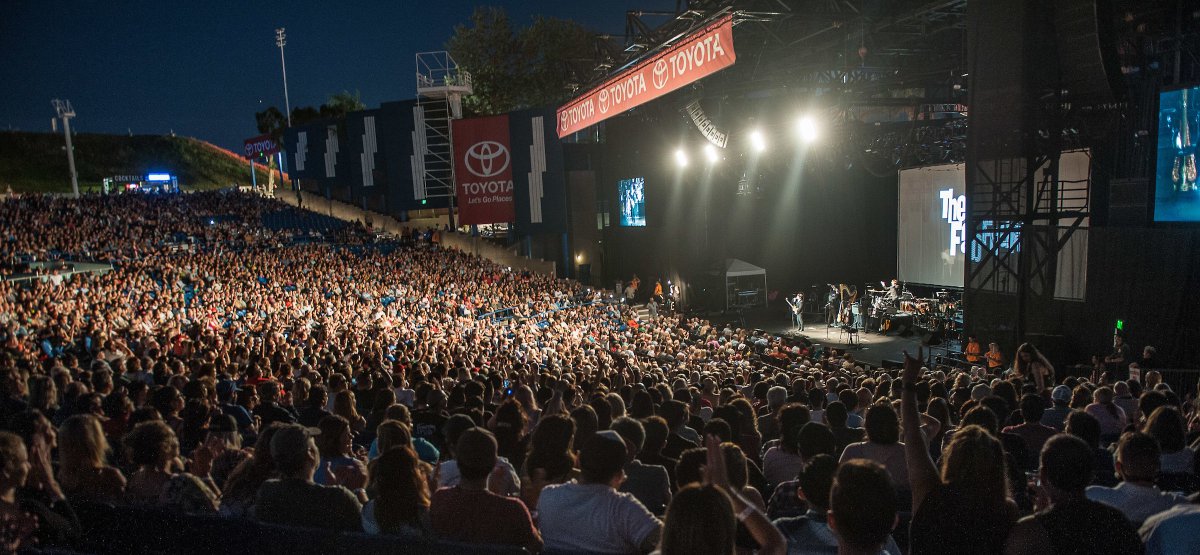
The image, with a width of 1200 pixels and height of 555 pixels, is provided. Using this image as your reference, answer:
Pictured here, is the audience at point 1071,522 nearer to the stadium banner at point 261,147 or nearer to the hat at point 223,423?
the hat at point 223,423

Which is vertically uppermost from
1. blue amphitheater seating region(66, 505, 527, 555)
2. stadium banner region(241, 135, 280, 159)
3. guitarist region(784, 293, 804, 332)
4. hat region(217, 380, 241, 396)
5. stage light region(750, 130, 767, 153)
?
stadium banner region(241, 135, 280, 159)

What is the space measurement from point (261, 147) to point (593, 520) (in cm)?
4796

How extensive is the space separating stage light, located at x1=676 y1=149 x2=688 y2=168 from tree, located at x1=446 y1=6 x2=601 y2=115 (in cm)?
1628

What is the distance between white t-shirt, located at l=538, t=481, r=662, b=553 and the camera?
2.41 meters

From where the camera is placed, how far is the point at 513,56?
38.3 m

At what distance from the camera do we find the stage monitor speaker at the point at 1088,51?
34.7ft

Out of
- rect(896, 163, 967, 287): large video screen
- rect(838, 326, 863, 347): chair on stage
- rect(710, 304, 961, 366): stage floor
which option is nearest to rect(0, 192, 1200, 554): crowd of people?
rect(710, 304, 961, 366): stage floor

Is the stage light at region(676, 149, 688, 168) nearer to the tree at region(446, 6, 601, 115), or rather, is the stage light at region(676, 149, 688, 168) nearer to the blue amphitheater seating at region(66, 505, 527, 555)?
the tree at region(446, 6, 601, 115)

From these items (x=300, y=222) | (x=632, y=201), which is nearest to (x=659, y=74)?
(x=632, y=201)

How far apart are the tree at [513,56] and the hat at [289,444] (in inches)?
1423

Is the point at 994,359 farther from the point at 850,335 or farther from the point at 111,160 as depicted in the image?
the point at 111,160

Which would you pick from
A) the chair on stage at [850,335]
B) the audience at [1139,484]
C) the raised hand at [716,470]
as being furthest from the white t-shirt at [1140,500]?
the chair on stage at [850,335]

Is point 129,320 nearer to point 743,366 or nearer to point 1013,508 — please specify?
point 743,366

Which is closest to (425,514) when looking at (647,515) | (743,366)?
(647,515)
